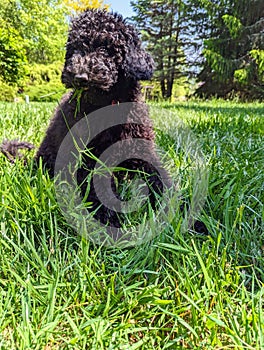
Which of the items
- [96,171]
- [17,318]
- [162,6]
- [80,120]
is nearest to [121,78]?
[80,120]

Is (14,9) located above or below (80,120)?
above

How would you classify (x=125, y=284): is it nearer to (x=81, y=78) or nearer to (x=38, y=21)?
(x=81, y=78)

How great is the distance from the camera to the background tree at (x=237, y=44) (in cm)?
1398

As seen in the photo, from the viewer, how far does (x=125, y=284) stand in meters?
1.23

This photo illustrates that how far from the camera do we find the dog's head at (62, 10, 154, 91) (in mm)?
1799

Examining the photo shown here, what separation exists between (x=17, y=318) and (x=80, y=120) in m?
1.21

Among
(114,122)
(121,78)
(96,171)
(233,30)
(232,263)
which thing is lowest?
(232,263)

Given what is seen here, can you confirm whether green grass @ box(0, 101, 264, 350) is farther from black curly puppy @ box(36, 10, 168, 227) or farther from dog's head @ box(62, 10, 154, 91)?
dog's head @ box(62, 10, 154, 91)

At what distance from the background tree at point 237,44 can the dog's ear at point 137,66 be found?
12.9 metres

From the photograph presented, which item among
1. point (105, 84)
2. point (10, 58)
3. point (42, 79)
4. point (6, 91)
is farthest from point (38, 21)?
point (105, 84)

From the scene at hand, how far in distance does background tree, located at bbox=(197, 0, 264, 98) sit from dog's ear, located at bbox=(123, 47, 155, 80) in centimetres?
1288

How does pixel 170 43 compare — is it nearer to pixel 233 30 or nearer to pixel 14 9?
pixel 233 30

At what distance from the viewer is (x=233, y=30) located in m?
14.1

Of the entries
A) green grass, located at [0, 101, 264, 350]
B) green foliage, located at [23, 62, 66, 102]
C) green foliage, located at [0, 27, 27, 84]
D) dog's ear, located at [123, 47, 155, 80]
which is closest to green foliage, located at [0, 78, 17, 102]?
green foliage, located at [0, 27, 27, 84]
